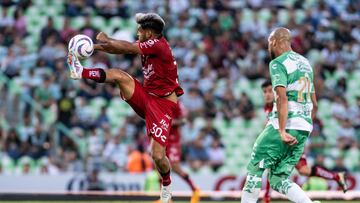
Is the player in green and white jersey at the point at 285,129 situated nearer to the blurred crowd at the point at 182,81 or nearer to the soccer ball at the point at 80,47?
the soccer ball at the point at 80,47

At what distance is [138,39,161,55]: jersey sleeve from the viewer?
1197cm

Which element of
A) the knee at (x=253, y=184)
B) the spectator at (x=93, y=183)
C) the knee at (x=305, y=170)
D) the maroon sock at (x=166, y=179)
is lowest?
the spectator at (x=93, y=183)

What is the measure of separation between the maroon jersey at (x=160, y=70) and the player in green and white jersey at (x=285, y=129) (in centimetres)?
157

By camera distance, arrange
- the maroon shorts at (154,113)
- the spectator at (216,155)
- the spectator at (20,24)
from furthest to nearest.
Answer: the spectator at (20,24), the spectator at (216,155), the maroon shorts at (154,113)

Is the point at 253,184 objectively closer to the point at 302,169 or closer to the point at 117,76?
the point at 117,76

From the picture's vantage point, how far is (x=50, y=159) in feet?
68.4

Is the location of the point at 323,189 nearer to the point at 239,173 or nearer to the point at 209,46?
the point at 239,173

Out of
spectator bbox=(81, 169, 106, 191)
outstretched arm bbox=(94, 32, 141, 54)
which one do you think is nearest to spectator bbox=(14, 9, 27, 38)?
spectator bbox=(81, 169, 106, 191)

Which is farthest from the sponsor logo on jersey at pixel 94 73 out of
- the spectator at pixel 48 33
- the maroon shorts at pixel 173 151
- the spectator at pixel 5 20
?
the spectator at pixel 5 20

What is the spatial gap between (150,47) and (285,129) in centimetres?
209

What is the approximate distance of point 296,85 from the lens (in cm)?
1121

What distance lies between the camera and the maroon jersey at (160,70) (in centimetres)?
1226

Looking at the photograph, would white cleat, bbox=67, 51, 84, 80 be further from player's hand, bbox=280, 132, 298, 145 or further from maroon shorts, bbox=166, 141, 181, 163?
maroon shorts, bbox=166, 141, 181, 163

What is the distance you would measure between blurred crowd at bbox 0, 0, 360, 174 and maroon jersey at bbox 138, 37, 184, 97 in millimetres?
8335
